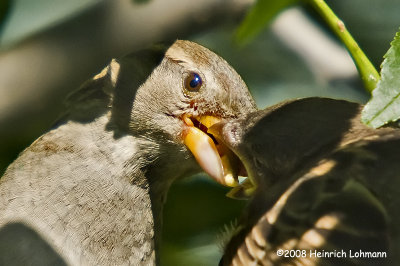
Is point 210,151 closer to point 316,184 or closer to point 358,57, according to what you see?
point 316,184

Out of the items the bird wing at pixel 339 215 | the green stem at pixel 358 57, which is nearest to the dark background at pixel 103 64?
the bird wing at pixel 339 215

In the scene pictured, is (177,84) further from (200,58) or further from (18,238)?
(18,238)

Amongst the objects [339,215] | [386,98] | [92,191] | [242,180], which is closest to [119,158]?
[92,191]

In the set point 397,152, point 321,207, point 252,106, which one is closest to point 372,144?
point 397,152

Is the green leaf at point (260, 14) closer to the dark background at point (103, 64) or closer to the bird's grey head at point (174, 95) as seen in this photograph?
the bird's grey head at point (174, 95)

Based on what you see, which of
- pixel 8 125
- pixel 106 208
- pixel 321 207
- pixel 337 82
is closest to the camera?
pixel 321 207
